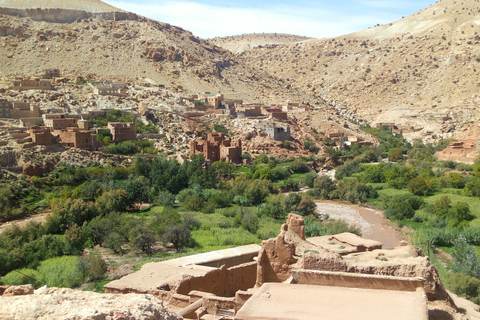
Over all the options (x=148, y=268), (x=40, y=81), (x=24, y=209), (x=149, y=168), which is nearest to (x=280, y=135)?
(x=149, y=168)

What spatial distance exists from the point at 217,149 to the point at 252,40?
260ft

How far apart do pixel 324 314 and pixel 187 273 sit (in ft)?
16.3

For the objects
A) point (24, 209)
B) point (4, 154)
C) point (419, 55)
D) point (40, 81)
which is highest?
point (419, 55)

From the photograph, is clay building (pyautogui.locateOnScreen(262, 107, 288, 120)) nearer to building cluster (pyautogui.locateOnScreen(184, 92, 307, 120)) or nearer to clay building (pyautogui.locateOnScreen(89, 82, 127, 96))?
building cluster (pyautogui.locateOnScreen(184, 92, 307, 120))

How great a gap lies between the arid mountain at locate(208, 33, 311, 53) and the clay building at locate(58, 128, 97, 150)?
76383 millimetres

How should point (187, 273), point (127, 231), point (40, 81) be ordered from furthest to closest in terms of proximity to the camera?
point (40, 81) < point (127, 231) < point (187, 273)

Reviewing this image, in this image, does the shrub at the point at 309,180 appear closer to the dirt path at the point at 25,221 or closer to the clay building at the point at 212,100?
the clay building at the point at 212,100

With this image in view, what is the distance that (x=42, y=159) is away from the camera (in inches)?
1138

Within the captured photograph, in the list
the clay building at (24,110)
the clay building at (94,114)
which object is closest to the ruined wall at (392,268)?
the clay building at (24,110)

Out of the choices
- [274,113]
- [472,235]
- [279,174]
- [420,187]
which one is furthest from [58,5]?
[472,235]

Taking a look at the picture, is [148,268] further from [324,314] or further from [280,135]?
[280,135]

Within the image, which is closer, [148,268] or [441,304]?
[441,304]

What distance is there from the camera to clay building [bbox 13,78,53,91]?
134 feet

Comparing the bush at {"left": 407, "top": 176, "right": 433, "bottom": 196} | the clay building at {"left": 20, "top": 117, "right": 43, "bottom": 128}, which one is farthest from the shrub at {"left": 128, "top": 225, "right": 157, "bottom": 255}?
the clay building at {"left": 20, "top": 117, "right": 43, "bottom": 128}
